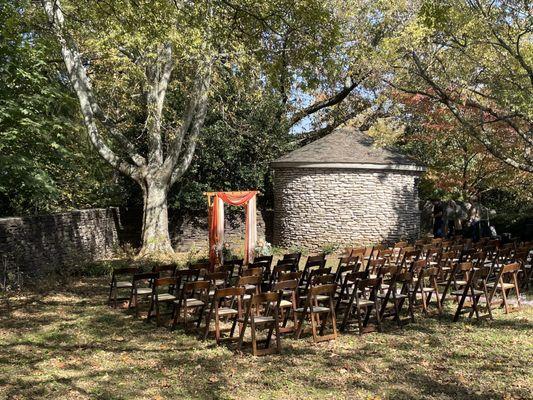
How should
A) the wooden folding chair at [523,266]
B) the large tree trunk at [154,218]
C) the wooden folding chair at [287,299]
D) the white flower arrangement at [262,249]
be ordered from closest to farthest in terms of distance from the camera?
the wooden folding chair at [287,299] → the wooden folding chair at [523,266] → the large tree trunk at [154,218] → the white flower arrangement at [262,249]

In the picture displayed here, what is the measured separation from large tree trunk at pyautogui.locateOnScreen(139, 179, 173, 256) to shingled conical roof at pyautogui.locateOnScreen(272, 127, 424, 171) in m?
5.10

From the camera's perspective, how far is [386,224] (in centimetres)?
2108

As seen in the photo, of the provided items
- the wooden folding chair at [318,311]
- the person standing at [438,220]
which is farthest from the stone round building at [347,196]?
the wooden folding chair at [318,311]

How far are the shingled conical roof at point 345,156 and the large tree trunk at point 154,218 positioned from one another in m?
5.10

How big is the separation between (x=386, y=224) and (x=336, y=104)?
1042 centimetres

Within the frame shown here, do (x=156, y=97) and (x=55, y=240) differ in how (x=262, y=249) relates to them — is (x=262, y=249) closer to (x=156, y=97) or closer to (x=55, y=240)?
(x=156, y=97)

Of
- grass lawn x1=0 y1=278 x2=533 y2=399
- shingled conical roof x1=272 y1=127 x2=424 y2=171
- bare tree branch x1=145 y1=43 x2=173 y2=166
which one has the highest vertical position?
bare tree branch x1=145 y1=43 x2=173 y2=166

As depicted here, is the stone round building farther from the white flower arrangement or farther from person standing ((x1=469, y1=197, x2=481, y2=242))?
person standing ((x1=469, y1=197, x2=481, y2=242))

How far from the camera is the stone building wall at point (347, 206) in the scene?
2092 centimetres

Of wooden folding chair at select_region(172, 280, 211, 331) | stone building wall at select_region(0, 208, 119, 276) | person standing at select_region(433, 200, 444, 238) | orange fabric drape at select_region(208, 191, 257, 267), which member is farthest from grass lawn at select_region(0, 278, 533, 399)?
person standing at select_region(433, 200, 444, 238)

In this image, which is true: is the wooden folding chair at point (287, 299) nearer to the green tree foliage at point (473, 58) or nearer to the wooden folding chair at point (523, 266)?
the wooden folding chair at point (523, 266)

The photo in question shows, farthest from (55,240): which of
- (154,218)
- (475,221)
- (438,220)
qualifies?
(475,221)

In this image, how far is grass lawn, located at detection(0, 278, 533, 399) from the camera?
621 centimetres

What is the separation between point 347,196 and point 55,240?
10239mm
